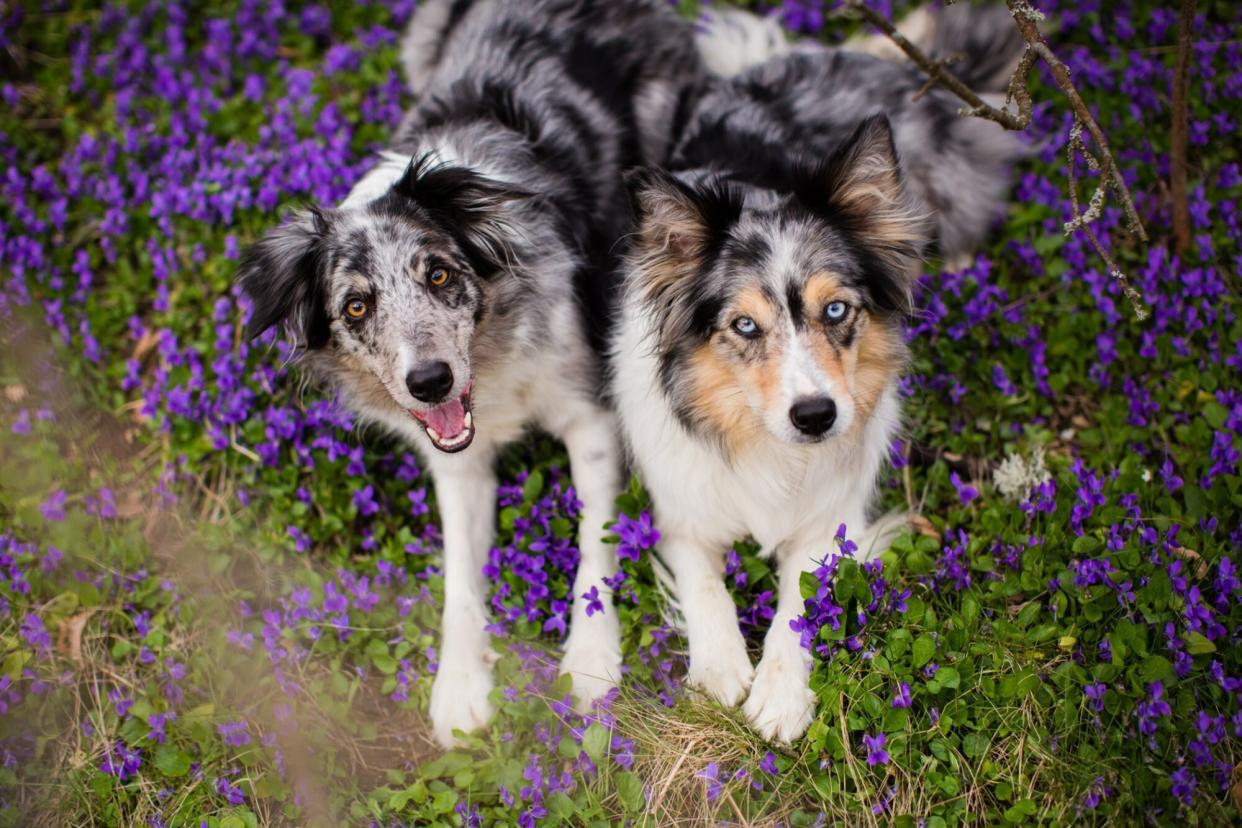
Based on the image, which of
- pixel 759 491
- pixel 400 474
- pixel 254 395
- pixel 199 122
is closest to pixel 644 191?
pixel 759 491

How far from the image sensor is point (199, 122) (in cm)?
546

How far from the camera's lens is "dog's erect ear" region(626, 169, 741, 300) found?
3191mm

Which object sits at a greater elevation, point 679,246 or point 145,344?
point 679,246

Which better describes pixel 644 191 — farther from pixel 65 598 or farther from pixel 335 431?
pixel 65 598

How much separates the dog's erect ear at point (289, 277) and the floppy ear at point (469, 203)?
0.36 metres

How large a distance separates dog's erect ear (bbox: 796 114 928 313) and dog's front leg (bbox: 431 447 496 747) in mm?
1710

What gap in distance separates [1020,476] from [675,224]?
177 cm

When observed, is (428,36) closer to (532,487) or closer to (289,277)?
(289,277)

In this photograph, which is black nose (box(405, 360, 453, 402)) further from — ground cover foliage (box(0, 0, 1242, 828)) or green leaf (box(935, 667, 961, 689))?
green leaf (box(935, 667, 961, 689))

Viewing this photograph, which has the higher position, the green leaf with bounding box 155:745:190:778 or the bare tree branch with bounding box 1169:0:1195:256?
the bare tree branch with bounding box 1169:0:1195:256

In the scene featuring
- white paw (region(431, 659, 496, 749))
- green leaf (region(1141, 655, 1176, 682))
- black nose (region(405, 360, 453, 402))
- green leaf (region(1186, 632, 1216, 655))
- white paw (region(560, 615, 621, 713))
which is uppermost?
green leaf (region(1186, 632, 1216, 655))

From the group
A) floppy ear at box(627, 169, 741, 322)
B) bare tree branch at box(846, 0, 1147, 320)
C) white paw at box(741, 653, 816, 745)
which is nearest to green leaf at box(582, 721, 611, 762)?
white paw at box(741, 653, 816, 745)

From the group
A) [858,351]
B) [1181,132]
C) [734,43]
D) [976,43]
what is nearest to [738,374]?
[858,351]

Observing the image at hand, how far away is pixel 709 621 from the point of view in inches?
143
